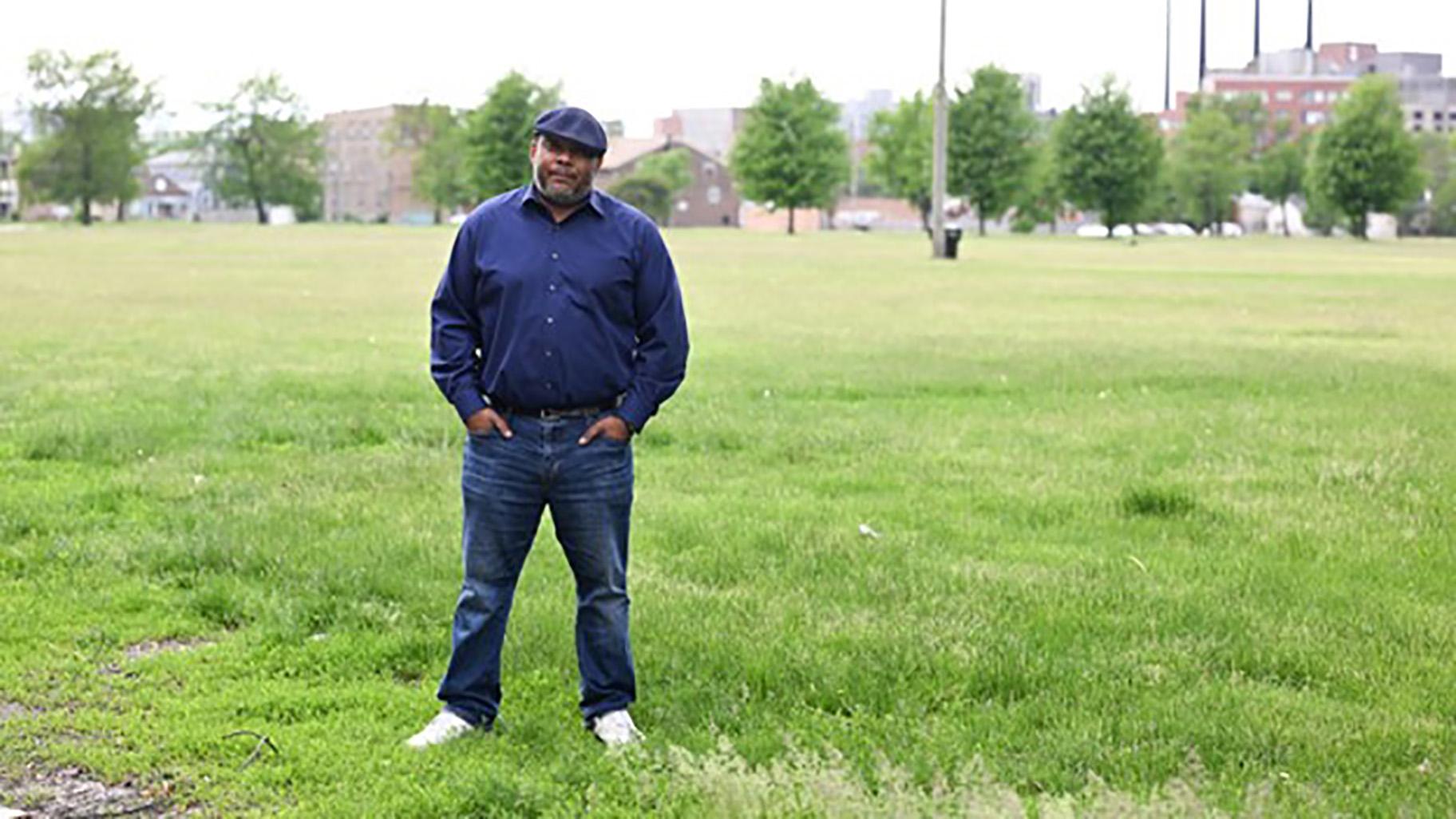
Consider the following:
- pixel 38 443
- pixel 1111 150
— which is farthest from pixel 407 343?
pixel 1111 150

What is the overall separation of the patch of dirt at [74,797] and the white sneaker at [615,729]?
123 centimetres

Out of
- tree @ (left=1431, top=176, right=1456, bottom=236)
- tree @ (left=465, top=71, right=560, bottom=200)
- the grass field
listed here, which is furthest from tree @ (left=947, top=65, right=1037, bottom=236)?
the grass field

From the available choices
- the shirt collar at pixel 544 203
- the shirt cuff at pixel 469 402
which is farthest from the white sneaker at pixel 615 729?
the shirt collar at pixel 544 203

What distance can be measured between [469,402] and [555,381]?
0.27 meters

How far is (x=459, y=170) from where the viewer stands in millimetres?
132125

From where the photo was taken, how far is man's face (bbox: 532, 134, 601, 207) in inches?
207

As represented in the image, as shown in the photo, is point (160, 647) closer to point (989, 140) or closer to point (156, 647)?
point (156, 647)

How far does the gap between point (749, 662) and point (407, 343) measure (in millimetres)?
14305

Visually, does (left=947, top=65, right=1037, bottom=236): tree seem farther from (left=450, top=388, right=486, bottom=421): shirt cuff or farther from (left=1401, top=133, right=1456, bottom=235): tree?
(left=450, top=388, right=486, bottom=421): shirt cuff

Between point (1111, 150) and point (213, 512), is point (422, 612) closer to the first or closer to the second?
point (213, 512)

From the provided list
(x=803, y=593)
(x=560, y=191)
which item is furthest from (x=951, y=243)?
(x=560, y=191)

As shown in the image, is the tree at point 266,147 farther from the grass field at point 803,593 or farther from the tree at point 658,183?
the grass field at point 803,593

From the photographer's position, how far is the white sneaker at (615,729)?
5402mm

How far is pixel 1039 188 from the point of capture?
107m
